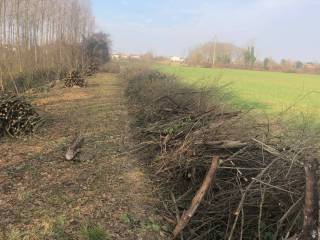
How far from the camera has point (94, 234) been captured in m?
4.59

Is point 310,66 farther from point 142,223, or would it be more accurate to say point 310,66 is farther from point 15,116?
point 142,223

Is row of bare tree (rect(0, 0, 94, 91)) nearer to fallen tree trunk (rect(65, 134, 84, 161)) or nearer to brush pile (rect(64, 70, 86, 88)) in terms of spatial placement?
brush pile (rect(64, 70, 86, 88))

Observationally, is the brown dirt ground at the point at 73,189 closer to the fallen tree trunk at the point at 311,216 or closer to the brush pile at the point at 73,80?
the fallen tree trunk at the point at 311,216

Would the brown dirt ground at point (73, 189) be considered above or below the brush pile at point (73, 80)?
below

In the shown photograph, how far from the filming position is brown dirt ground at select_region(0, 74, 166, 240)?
16.0 feet

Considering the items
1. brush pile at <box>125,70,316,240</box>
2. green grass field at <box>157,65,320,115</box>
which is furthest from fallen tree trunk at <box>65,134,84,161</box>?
green grass field at <box>157,65,320,115</box>

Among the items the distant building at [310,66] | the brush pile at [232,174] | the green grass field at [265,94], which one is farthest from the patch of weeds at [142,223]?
the distant building at [310,66]

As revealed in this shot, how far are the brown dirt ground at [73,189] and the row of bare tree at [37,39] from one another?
6559 millimetres

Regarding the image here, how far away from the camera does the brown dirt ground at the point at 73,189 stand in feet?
16.0

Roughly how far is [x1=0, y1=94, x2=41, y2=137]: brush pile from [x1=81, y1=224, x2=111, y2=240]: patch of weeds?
4818 mm

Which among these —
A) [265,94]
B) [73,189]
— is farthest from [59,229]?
[265,94]

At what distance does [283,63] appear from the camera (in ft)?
293

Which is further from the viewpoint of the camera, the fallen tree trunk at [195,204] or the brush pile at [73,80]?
the brush pile at [73,80]

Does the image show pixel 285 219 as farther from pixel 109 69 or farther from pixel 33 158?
pixel 109 69
